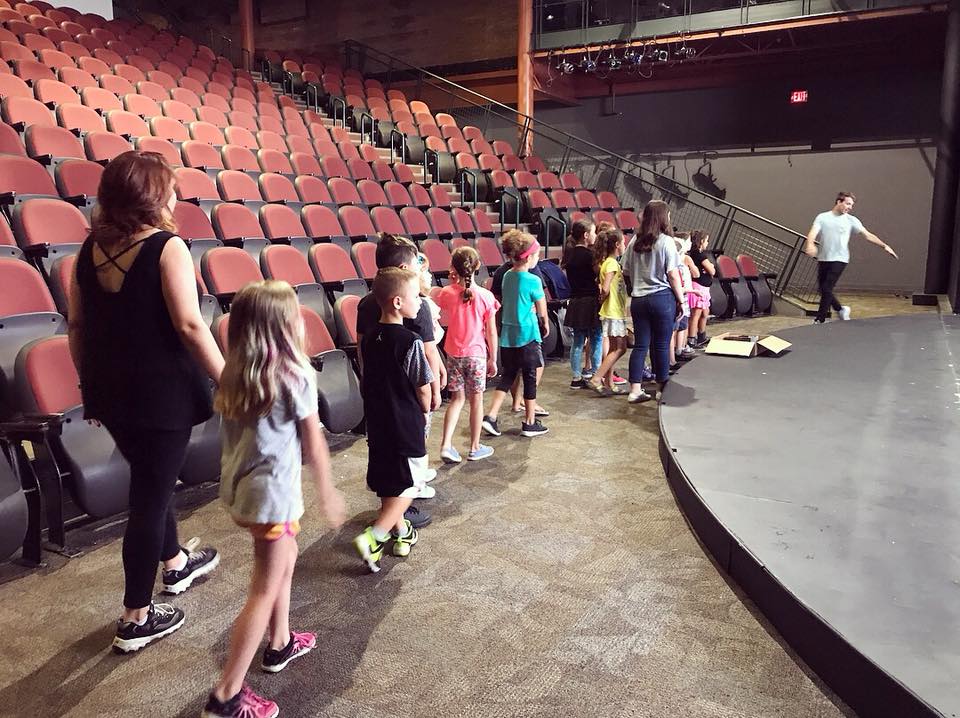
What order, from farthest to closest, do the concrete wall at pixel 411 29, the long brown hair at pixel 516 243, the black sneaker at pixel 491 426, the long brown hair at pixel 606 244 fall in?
the concrete wall at pixel 411 29 < the long brown hair at pixel 606 244 < the black sneaker at pixel 491 426 < the long brown hair at pixel 516 243

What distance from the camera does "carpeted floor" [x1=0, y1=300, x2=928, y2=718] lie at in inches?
59.7

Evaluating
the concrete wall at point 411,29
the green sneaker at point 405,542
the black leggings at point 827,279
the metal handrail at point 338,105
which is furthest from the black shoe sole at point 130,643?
the concrete wall at point 411,29

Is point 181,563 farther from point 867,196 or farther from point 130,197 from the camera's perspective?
point 867,196

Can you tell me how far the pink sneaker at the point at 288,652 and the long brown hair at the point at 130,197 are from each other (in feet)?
3.43

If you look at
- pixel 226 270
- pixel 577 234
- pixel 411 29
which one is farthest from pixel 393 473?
pixel 411 29

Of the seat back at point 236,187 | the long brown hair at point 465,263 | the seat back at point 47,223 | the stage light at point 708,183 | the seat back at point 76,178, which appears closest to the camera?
the long brown hair at point 465,263

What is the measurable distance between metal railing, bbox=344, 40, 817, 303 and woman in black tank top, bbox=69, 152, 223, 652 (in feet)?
26.9

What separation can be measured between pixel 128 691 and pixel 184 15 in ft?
51.9

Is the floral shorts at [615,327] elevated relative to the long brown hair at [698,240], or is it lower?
lower

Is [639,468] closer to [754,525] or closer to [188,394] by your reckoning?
[754,525]

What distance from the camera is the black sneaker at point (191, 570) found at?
1970mm

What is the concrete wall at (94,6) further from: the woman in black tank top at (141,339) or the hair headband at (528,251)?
the woman in black tank top at (141,339)

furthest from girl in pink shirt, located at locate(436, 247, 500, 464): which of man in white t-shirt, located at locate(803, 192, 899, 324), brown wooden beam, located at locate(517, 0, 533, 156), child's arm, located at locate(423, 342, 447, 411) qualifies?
brown wooden beam, located at locate(517, 0, 533, 156)

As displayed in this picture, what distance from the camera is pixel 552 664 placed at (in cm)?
163
